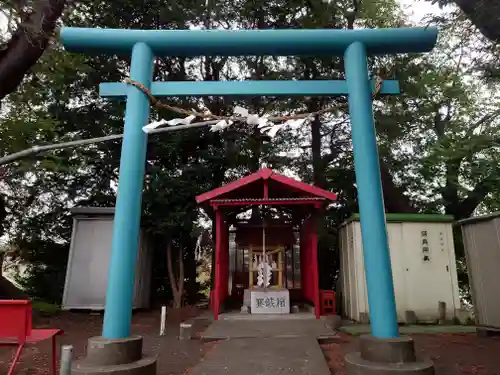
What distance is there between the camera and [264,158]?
15562 millimetres

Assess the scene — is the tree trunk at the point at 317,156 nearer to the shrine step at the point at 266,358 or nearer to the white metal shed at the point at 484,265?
the white metal shed at the point at 484,265

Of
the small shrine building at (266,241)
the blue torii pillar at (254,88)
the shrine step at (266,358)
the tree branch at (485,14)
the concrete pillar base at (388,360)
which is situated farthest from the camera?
the small shrine building at (266,241)

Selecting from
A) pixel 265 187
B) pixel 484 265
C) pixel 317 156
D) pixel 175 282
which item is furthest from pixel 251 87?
pixel 175 282

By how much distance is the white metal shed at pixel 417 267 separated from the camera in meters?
9.58

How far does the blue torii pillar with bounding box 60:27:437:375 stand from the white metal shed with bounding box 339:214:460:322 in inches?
238

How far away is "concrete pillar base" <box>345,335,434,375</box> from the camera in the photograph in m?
3.50

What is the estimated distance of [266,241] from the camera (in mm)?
10953

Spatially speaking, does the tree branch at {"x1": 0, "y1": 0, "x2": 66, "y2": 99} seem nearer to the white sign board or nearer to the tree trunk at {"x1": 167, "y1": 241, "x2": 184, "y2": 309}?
the tree trunk at {"x1": 167, "y1": 241, "x2": 184, "y2": 309}

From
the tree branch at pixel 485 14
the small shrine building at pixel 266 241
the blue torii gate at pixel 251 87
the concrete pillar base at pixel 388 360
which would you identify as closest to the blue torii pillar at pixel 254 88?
the blue torii gate at pixel 251 87

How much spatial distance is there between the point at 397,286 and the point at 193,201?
291 inches

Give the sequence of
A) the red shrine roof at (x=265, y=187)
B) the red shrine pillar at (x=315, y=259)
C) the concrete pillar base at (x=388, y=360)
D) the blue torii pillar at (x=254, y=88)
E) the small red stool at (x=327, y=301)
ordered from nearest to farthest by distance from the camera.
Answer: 1. the concrete pillar base at (x=388, y=360)
2. the blue torii pillar at (x=254, y=88)
3. the red shrine pillar at (x=315, y=259)
4. the red shrine roof at (x=265, y=187)
5. the small red stool at (x=327, y=301)

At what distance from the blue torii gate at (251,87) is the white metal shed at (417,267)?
6.06 meters

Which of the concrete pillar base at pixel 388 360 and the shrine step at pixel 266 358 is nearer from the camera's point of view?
the concrete pillar base at pixel 388 360

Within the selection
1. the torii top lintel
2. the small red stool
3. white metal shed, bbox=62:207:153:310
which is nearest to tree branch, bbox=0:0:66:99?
white metal shed, bbox=62:207:153:310
